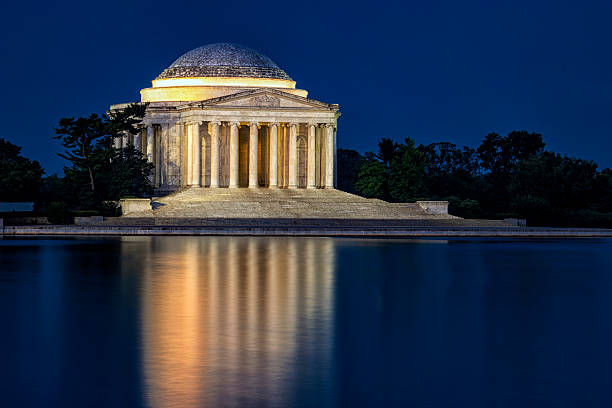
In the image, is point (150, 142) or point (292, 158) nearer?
point (292, 158)

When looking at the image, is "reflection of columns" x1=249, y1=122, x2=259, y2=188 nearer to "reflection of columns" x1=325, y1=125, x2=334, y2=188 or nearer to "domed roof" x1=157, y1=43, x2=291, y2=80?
"reflection of columns" x1=325, y1=125, x2=334, y2=188

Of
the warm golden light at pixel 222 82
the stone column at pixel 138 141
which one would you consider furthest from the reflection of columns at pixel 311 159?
the stone column at pixel 138 141

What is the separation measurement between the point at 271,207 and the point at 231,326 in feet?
196

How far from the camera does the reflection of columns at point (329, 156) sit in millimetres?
95000

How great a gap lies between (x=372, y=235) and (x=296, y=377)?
4756cm

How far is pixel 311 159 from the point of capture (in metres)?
95.1

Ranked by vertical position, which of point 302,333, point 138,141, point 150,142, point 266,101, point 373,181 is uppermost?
point 266,101

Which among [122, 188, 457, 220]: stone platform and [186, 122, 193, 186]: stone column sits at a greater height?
[186, 122, 193, 186]: stone column

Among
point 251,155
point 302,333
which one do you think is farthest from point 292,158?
point 302,333

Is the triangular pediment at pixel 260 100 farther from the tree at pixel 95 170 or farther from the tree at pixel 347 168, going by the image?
the tree at pixel 347 168

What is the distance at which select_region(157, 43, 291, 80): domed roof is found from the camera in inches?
3917

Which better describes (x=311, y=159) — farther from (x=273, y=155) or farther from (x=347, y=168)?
(x=347, y=168)

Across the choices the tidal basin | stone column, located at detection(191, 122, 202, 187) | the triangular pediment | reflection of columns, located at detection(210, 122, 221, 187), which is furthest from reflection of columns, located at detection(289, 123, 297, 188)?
the tidal basin

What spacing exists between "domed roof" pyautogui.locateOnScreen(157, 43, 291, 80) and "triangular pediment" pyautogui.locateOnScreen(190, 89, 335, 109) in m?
7.41
